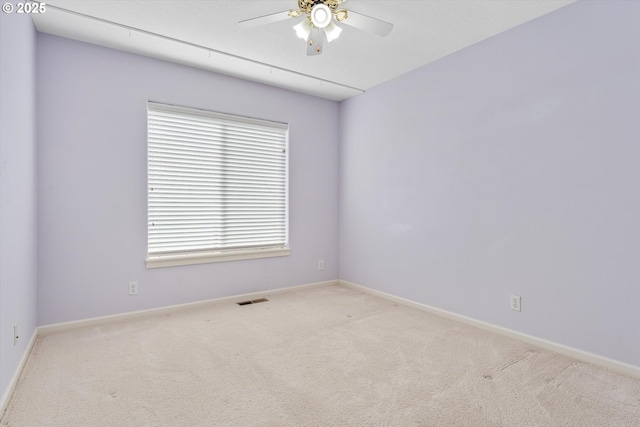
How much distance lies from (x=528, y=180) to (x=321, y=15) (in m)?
2.07

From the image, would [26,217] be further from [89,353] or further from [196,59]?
[196,59]

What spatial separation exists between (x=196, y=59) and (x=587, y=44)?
3.38m

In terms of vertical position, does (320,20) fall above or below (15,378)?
above

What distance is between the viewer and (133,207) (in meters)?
3.24

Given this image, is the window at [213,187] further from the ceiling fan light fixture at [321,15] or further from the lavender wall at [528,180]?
the ceiling fan light fixture at [321,15]

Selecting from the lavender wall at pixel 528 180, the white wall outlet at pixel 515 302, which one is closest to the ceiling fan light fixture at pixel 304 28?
the lavender wall at pixel 528 180

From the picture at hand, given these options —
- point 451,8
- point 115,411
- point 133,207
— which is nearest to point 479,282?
point 451,8

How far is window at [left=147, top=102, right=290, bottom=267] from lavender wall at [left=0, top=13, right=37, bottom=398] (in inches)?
37.1

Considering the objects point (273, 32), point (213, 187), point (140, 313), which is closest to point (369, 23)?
point (273, 32)

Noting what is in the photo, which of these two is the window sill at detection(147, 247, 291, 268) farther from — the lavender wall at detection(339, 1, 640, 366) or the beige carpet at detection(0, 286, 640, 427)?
the lavender wall at detection(339, 1, 640, 366)

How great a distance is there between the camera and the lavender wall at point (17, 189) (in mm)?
1845

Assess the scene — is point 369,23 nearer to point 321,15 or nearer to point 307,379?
point 321,15

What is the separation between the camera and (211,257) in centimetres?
368

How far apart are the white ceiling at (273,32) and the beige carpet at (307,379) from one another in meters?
2.63
